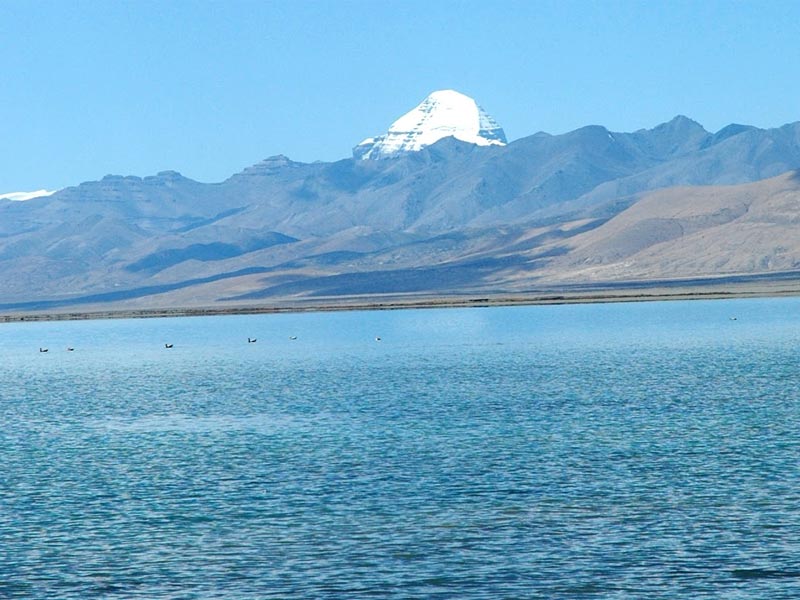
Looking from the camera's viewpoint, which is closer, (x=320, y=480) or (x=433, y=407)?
(x=320, y=480)

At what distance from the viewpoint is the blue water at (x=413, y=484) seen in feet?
98.7

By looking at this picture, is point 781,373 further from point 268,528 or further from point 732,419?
point 268,528

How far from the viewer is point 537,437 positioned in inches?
2003

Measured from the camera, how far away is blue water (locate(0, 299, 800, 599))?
98.7 ft

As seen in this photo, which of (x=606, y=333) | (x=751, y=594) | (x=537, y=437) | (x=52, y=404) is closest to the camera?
(x=751, y=594)

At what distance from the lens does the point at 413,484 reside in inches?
1617

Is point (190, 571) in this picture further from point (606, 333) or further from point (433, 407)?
point (606, 333)

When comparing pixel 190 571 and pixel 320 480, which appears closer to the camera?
pixel 190 571

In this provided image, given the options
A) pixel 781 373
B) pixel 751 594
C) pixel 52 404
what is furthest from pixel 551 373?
pixel 751 594

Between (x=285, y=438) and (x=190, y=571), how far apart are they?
22.8 m

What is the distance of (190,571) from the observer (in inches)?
1224

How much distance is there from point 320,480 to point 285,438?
11.7 m

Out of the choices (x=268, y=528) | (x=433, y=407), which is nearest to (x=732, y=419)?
(x=433, y=407)

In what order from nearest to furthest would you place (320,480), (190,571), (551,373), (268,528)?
(190,571)
(268,528)
(320,480)
(551,373)
